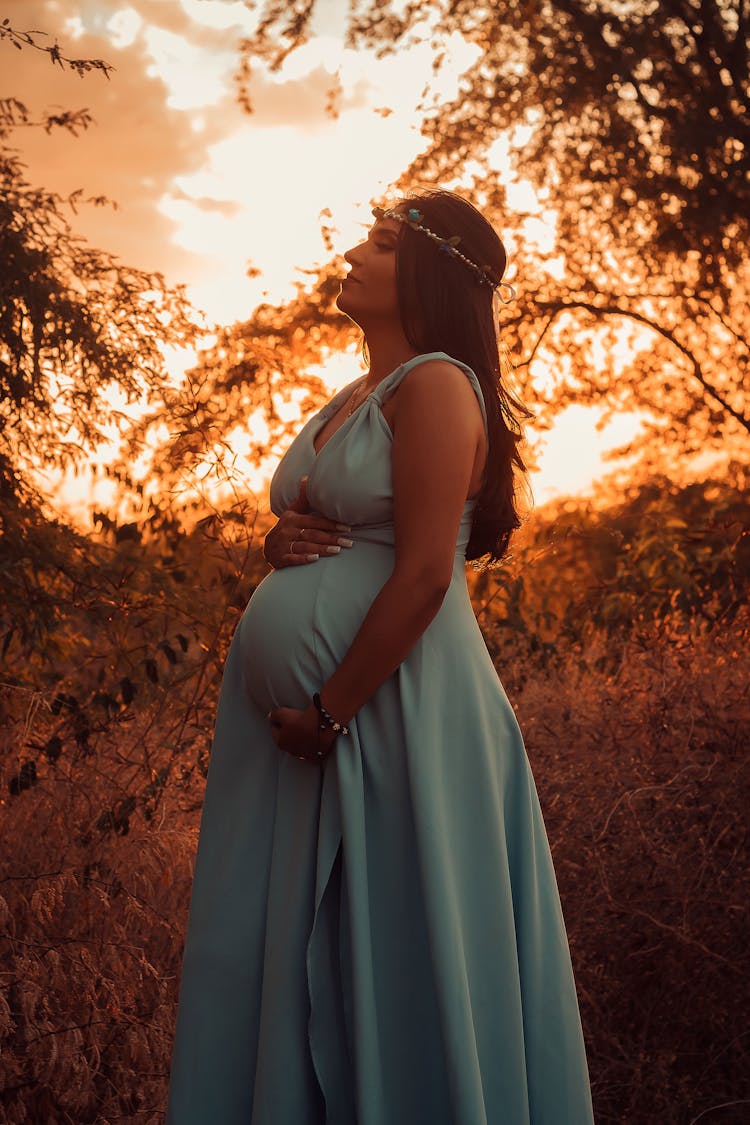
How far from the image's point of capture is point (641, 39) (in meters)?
7.57

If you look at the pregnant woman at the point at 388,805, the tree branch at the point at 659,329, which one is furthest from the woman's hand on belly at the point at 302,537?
the tree branch at the point at 659,329

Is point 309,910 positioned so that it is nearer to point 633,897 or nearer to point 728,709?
point 633,897

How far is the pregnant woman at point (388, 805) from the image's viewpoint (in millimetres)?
2051

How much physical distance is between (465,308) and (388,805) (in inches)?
40.6

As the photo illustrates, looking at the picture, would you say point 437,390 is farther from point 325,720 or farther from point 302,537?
point 325,720

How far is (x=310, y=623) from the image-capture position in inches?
86.1

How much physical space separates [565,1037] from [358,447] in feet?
3.98

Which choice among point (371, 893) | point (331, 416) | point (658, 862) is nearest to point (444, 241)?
point (331, 416)

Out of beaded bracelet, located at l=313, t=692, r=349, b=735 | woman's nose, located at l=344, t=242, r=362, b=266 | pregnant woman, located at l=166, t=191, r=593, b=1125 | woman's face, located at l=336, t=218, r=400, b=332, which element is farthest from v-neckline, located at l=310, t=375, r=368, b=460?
beaded bracelet, located at l=313, t=692, r=349, b=735

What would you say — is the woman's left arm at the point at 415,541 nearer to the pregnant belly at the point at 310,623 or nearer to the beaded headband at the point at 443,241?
the pregnant belly at the point at 310,623

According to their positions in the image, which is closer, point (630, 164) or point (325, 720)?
point (325, 720)

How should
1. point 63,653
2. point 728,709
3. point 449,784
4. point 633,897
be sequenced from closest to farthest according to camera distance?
point 449,784 → point 633,897 → point 63,653 → point 728,709

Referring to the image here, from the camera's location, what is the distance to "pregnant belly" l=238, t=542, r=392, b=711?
2168mm

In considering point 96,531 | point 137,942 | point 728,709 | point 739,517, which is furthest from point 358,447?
point 739,517
